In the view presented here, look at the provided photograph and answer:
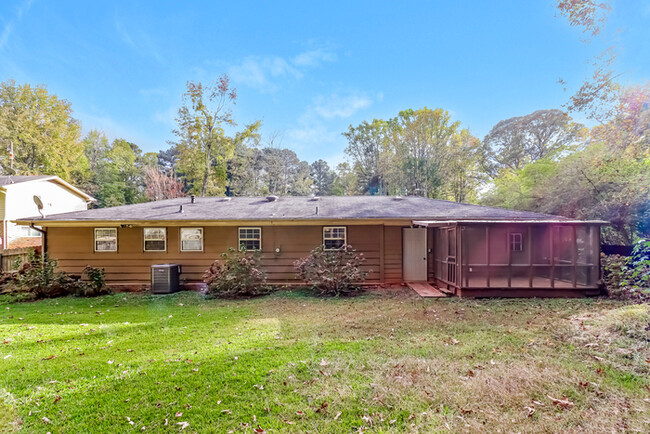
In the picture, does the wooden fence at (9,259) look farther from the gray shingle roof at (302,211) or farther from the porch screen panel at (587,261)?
the porch screen panel at (587,261)

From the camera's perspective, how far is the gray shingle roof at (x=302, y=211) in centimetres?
890

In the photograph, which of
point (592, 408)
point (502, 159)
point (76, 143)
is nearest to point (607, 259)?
point (592, 408)

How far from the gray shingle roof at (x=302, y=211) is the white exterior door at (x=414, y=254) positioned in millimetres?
714

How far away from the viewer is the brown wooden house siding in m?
9.32

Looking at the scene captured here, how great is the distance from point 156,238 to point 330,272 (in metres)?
5.57

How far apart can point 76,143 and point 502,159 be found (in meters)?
36.7

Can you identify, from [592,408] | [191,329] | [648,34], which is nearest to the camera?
[592,408]

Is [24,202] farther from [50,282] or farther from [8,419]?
[8,419]

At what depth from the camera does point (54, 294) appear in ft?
27.4

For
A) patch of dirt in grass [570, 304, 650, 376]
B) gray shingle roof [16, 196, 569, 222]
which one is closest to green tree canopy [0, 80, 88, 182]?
gray shingle roof [16, 196, 569, 222]

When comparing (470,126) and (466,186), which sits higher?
(470,126)

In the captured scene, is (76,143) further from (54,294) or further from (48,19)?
(54,294)

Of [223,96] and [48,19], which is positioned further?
[223,96]

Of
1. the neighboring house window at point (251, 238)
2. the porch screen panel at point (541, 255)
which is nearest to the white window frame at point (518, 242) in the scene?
the porch screen panel at point (541, 255)
